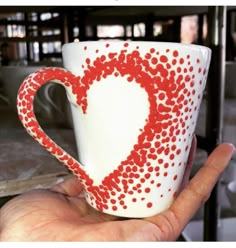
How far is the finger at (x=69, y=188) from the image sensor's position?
1.22 ft

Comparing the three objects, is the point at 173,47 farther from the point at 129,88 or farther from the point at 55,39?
the point at 55,39

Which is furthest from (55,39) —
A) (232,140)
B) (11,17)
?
(232,140)

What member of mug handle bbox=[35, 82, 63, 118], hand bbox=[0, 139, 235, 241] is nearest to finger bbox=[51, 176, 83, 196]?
hand bbox=[0, 139, 235, 241]

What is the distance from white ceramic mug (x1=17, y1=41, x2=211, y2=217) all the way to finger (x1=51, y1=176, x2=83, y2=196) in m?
0.07

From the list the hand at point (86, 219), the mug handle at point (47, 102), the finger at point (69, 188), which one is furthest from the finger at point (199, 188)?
Answer: the mug handle at point (47, 102)

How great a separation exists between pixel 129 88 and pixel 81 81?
4 cm

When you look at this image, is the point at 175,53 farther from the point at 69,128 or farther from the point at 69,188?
the point at 69,128

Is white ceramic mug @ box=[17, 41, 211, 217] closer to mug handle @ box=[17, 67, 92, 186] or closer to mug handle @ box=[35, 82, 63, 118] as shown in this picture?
mug handle @ box=[17, 67, 92, 186]

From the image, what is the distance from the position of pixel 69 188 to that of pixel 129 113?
135 millimetres

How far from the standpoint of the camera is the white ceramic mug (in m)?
0.26

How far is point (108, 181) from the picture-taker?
297 millimetres

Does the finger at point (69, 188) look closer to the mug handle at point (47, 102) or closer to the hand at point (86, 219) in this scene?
the hand at point (86, 219)

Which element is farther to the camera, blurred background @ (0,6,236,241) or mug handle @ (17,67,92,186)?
blurred background @ (0,6,236,241)

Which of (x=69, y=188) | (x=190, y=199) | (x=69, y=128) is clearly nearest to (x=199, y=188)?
(x=190, y=199)
